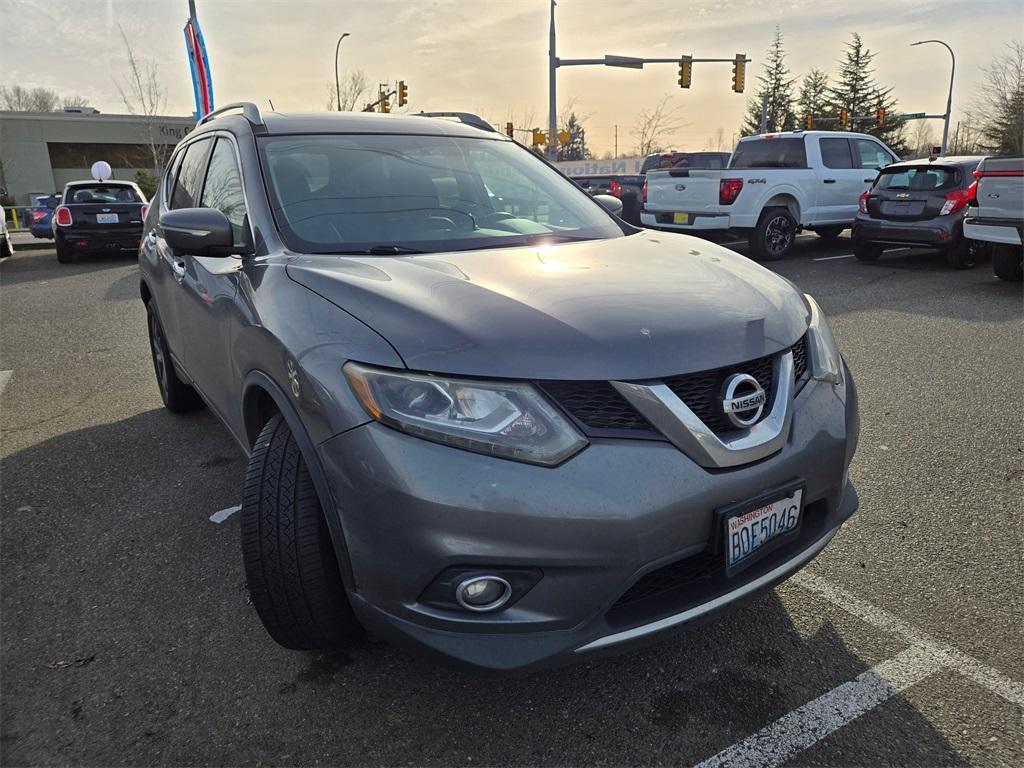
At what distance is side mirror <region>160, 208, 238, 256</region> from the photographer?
2475mm

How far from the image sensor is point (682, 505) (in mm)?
1717

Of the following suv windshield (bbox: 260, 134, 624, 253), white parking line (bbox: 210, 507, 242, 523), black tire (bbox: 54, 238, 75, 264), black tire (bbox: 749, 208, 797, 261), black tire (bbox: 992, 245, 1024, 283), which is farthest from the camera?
black tire (bbox: 54, 238, 75, 264)

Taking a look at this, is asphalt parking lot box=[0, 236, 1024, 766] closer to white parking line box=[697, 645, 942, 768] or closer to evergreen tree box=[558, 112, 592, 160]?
white parking line box=[697, 645, 942, 768]

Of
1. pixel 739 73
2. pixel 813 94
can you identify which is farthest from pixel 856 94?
pixel 739 73

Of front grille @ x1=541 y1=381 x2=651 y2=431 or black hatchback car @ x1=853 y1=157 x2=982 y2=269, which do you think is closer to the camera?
front grille @ x1=541 y1=381 x2=651 y2=431

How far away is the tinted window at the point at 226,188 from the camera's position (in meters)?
2.75

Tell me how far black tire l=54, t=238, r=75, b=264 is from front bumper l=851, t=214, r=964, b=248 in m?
13.6

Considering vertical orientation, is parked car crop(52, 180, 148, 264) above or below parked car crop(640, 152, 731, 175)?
below

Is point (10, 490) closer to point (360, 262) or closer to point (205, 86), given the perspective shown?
point (360, 262)

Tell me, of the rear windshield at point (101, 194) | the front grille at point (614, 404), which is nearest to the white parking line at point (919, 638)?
the front grille at point (614, 404)

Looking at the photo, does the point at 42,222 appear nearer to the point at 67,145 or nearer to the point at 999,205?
the point at 999,205

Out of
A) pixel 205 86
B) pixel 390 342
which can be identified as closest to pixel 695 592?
pixel 390 342

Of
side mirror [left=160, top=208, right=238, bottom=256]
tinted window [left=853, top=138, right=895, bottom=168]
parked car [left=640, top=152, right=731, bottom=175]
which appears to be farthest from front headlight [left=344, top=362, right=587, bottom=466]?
parked car [left=640, top=152, right=731, bottom=175]

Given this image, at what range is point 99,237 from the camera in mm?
13141
